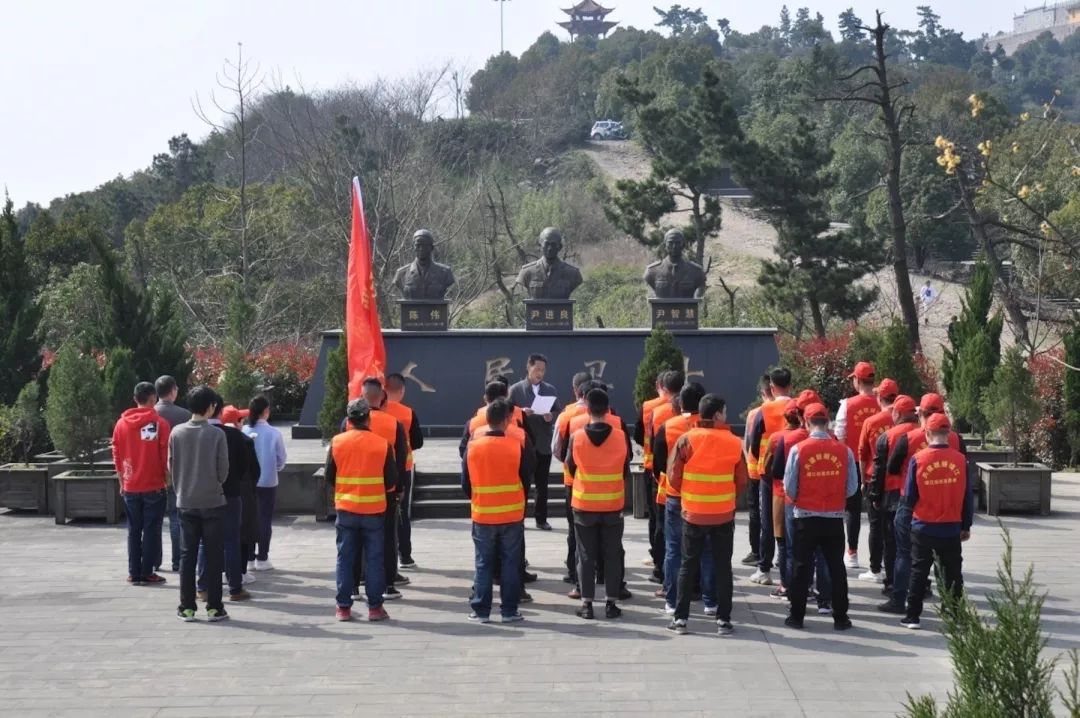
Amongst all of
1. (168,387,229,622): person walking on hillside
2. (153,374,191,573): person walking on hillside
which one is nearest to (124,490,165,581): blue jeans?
(153,374,191,573): person walking on hillside

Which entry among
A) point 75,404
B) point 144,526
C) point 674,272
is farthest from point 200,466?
point 674,272

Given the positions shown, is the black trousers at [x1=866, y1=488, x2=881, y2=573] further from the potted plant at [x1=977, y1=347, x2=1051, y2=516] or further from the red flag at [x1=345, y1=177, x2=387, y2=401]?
the red flag at [x1=345, y1=177, x2=387, y2=401]

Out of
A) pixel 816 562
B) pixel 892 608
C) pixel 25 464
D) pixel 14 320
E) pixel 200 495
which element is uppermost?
pixel 14 320

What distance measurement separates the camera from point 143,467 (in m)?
10.9

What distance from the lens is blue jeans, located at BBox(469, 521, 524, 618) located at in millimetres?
9695

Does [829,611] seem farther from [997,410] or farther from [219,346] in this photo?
[219,346]

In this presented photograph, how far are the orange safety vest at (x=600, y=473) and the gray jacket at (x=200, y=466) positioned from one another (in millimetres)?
2537

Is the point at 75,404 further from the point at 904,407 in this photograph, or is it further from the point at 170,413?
the point at 904,407

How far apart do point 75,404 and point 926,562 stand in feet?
29.1

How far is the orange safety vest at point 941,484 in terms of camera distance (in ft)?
30.3

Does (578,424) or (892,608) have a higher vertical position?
(578,424)

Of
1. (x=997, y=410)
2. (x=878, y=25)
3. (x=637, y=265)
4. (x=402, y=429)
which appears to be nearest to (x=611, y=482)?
(x=402, y=429)

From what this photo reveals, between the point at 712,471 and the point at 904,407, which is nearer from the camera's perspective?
the point at 712,471

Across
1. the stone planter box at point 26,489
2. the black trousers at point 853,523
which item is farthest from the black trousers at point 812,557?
the stone planter box at point 26,489
